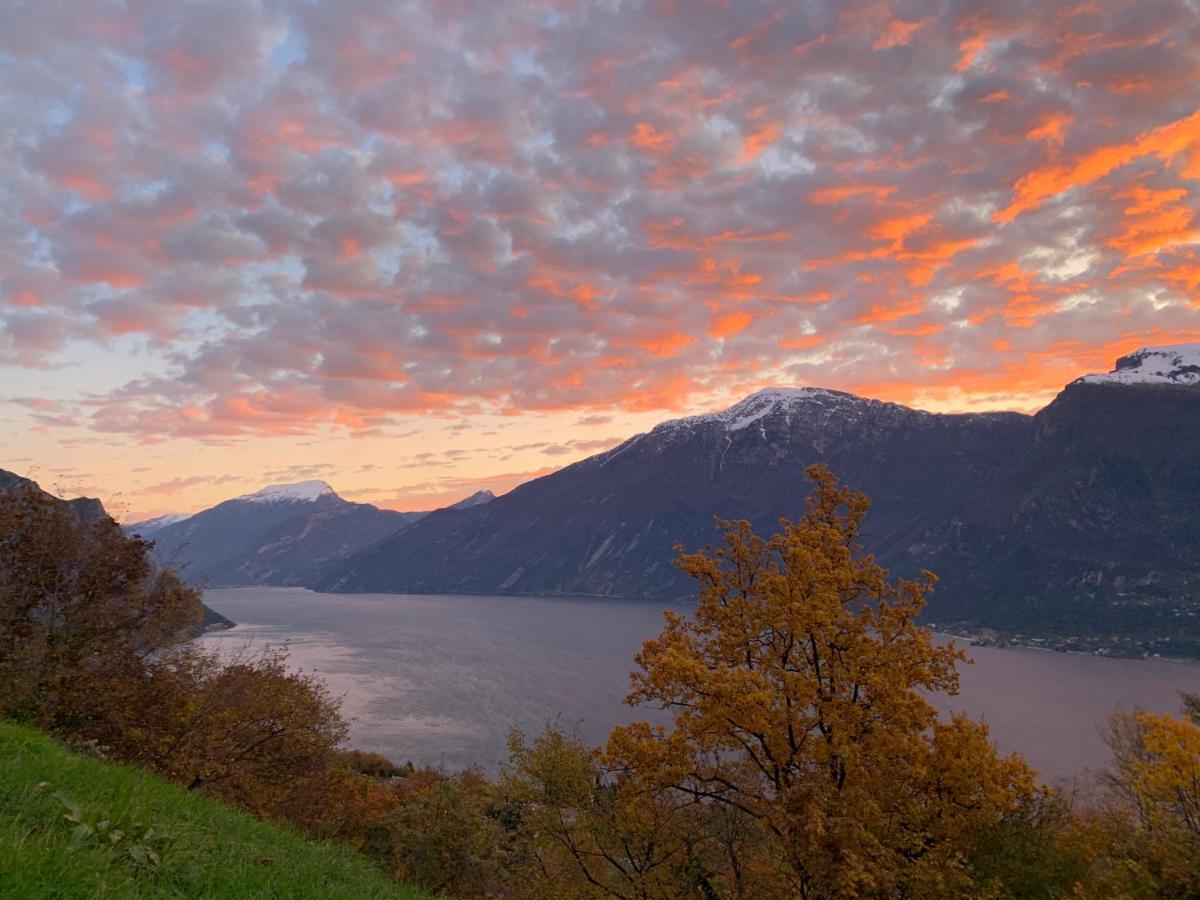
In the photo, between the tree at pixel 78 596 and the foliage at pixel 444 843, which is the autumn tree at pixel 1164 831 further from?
the tree at pixel 78 596

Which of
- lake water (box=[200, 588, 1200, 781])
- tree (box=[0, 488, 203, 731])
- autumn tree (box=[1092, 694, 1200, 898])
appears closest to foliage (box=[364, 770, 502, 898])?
tree (box=[0, 488, 203, 731])

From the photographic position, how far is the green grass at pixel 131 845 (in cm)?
537

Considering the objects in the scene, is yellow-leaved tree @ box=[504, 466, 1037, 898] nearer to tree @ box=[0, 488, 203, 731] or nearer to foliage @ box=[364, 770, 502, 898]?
tree @ box=[0, 488, 203, 731]

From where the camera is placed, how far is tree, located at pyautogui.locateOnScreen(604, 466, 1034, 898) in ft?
55.4

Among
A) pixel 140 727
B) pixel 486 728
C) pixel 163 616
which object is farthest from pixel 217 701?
pixel 486 728

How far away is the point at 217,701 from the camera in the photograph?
27484mm

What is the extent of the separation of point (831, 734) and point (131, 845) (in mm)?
16388

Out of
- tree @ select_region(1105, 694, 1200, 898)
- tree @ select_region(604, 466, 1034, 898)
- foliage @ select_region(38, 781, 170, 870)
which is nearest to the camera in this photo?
foliage @ select_region(38, 781, 170, 870)

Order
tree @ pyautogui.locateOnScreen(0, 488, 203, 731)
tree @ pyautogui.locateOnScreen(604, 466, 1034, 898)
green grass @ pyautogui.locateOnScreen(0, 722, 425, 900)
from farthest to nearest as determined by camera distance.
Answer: tree @ pyautogui.locateOnScreen(0, 488, 203, 731) < tree @ pyautogui.locateOnScreen(604, 466, 1034, 898) < green grass @ pyautogui.locateOnScreen(0, 722, 425, 900)

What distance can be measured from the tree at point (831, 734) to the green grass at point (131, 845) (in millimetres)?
9564

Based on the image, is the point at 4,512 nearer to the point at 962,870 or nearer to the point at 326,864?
the point at 326,864

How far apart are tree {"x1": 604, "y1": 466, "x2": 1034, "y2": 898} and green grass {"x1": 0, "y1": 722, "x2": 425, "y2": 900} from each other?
9.56 meters

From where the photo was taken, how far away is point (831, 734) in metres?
18.2

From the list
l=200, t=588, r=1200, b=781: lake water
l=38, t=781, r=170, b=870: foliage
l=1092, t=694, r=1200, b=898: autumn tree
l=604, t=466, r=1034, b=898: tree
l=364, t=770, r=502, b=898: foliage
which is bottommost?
l=200, t=588, r=1200, b=781: lake water
